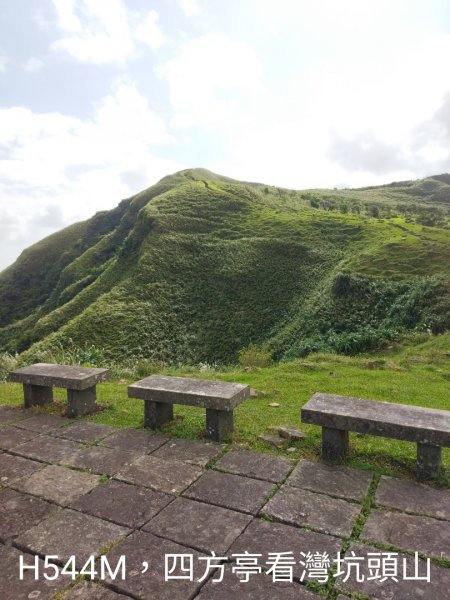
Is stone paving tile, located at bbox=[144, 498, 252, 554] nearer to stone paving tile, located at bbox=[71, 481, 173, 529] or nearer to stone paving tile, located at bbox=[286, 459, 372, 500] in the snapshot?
stone paving tile, located at bbox=[71, 481, 173, 529]

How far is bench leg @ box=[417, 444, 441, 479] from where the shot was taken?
3.70 meters

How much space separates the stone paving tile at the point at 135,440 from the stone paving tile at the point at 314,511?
5.15 feet

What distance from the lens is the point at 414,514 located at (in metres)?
3.19

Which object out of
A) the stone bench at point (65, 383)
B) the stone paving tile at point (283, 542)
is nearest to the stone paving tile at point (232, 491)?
the stone paving tile at point (283, 542)

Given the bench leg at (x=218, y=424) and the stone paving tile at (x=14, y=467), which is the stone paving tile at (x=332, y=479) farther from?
the stone paving tile at (x=14, y=467)

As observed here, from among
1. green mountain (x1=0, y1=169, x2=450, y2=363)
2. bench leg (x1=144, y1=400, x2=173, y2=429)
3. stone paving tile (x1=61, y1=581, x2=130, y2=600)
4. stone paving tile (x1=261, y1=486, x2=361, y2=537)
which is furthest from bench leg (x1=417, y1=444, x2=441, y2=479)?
green mountain (x1=0, y1=169, x2=450, y2=363)

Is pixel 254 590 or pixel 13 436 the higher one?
pixel 13 436

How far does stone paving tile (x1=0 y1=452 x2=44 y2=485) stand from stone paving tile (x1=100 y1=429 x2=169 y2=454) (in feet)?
2.39

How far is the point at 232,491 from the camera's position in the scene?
3.57 meters

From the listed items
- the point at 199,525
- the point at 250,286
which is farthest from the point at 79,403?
the point at 250,286

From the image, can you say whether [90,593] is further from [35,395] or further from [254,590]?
[35,395]

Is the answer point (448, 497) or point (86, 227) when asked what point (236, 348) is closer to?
point (448, 497)

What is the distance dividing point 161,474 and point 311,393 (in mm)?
3482

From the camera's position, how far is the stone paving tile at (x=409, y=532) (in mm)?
2811
